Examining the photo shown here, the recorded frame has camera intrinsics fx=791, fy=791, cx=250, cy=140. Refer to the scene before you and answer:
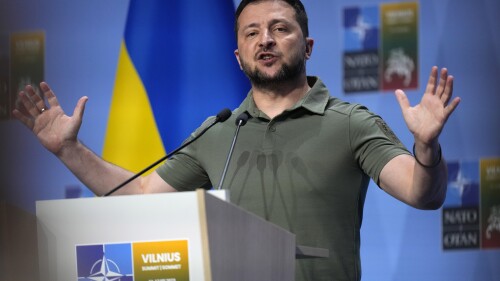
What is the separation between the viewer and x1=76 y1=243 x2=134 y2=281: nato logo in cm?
173

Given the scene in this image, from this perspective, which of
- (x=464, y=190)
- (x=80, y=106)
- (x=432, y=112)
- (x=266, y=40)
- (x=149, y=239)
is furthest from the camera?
(x=464, y=190)

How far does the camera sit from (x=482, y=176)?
3678 mm

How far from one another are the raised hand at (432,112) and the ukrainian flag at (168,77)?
191 centimetres

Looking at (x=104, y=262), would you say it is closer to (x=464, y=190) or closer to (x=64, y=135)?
(x=64, y=135)

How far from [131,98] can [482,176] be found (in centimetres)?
183

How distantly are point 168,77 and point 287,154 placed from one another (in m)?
1.55

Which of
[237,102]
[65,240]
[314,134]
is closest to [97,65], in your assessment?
[237,102]

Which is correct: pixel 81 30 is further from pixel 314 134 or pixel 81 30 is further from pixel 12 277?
pixel 12 277

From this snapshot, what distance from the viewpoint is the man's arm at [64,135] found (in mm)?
2672

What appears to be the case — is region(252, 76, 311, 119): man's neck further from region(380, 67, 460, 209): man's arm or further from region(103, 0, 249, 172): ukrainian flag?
region(103, 0, 249, 172): ukrainian flag

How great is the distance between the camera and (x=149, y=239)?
5.68 feet

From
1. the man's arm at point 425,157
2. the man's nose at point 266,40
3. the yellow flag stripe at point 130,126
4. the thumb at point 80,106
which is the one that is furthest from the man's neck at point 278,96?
the yellow flag stripe at point 130,126

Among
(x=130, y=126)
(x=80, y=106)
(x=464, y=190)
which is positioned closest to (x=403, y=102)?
(x=80, y=106)

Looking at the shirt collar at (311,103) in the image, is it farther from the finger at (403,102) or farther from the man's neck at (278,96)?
the finger at (403,102)
